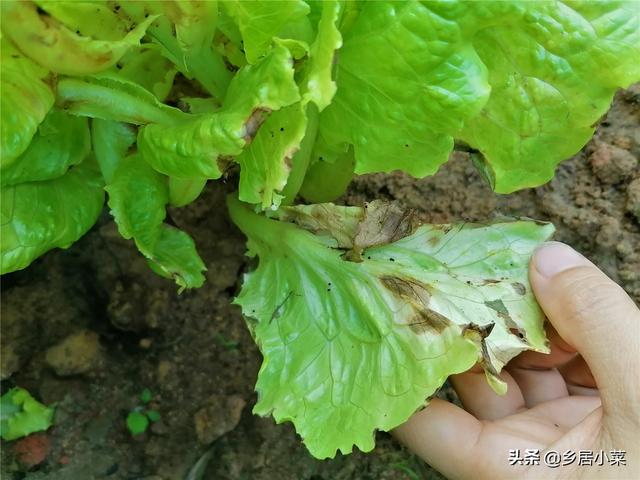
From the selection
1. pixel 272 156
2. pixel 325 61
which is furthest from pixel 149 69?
pixel 325 61

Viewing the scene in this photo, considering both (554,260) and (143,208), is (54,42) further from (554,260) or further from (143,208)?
(554,260)

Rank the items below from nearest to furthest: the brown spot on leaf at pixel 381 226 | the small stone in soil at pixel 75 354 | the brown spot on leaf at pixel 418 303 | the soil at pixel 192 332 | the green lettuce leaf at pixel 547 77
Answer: the green lettuce leaf at pixel 547 77 → the brown spot on leaf at pixel 418 303 → the brown spot on leaf at pixel 381 226 → the soil at pixel 192 332 → the small stone in soil at pixel 75 354

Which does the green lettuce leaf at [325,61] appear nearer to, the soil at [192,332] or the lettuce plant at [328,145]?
the lettuce plant at [328,145]

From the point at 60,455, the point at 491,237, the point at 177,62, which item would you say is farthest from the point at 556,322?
the point at 60,455

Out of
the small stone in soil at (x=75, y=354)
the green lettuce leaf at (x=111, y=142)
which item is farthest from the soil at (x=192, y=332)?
the green lettuce leaf at (x=111, y=142)

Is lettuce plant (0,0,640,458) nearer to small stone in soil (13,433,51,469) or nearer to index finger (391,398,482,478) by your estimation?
index finger (391,398,482,478)

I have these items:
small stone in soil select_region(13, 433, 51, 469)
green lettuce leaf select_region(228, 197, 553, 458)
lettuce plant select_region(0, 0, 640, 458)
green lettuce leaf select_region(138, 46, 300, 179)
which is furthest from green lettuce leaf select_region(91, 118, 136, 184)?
small stone in soil select_region(13, 433, 51, 469)
